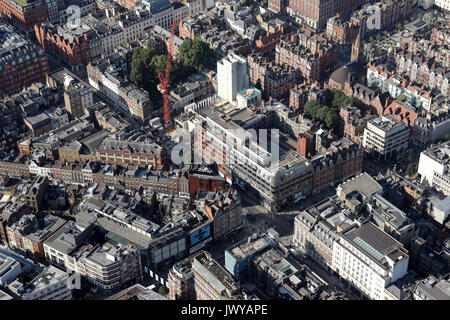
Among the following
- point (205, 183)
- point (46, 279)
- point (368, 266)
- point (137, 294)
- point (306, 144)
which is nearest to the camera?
point (137, 294)

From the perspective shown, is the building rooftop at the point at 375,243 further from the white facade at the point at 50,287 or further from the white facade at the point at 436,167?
the white facade at the point at 50,287

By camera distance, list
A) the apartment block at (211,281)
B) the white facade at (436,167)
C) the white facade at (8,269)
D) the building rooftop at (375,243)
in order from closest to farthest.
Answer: the apartment block at (211,281) → the building rooftop at (375,243) → the white facade at (8,269) → the white facade at (436,167)

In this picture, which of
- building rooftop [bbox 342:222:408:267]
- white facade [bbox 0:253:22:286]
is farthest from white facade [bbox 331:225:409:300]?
white facade [bbox 0:253:22:286]

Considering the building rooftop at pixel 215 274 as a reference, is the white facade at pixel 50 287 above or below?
below

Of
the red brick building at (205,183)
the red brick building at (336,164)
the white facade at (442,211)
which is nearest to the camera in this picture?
the white facade at (442,211)

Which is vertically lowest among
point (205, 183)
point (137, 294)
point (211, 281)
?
point (137, 294)

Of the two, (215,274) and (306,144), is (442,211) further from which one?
(215,274)

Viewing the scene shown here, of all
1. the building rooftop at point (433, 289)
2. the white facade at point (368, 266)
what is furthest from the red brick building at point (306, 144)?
the building rooftop at point (433, 289)

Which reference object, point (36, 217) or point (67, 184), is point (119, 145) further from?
point (36, 217)

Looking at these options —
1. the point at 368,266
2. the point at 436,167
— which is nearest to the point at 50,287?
the point at 368,266

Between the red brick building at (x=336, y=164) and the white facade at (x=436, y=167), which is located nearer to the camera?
the white facade at (x=436, y=167)

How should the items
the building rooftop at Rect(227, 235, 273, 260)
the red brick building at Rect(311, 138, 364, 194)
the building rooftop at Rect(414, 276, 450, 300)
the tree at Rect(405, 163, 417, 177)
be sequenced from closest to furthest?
the building rooftop at Rect(414, 276, 450, 300)
the building rooftop at Rect(227, 235, 273, 260)
the red brick building at Rect(311, 138, 364, 194)
the tree at Rect(405, 163, 417, 177)

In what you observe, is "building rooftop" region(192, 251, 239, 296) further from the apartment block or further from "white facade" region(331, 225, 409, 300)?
"white facade" region(331, 225, 409, 300)
